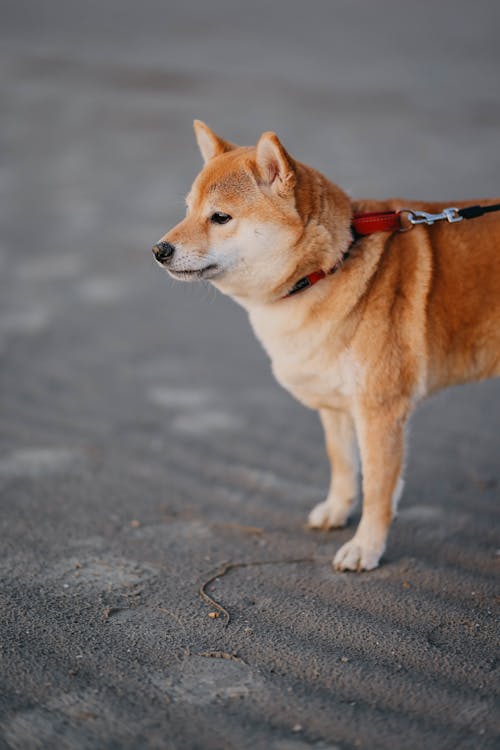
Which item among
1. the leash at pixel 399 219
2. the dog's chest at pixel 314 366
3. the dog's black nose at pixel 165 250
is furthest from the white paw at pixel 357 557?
the dog's black nose at pixel 165 250

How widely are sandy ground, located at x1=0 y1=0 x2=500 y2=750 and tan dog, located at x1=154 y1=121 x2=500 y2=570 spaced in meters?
0.44

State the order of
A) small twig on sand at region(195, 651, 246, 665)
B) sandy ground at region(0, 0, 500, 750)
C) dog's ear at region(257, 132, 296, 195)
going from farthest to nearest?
dog's ear at region(257, 132, 296, 195) → small twig on sand at region(195, 651, 246, 665) → sandy ground at region(0, 0, 500, 750)

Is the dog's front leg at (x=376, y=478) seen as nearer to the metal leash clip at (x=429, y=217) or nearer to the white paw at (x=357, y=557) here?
the white paw at (x=357, y=557)

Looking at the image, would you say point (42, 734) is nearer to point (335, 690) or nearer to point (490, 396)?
point (335, 690)

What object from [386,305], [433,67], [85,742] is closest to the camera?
[85,742]

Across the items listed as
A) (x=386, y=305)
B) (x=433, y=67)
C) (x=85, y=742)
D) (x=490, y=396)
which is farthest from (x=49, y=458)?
(x=433, y=67)

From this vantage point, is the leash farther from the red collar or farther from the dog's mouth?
the dog's mouth

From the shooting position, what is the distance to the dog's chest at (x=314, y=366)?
12.5 ft

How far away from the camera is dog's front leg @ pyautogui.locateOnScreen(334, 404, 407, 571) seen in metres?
3.83

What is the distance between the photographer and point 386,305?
3.80 m

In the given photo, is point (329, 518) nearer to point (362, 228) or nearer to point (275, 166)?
point (362, 228)

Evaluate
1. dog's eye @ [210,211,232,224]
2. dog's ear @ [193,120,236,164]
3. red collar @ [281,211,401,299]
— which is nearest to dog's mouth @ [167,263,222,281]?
dog's eye @ [210,211,232,224]

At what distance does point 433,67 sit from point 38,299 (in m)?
8.27

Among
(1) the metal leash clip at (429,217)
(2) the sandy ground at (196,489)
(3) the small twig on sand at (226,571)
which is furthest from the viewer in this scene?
(1) the metal leash clip at (429,217)
